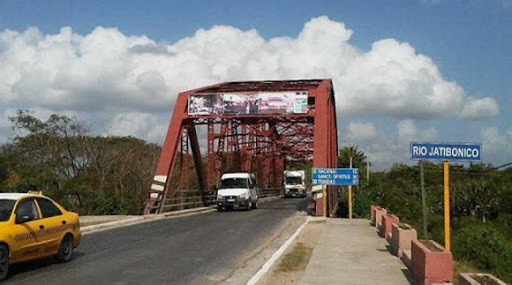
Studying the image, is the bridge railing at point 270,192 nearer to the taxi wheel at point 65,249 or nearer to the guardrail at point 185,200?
the guardrail at point 185,200

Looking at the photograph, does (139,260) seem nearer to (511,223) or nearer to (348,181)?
(348,181)

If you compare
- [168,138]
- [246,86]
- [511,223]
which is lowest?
[511,223]

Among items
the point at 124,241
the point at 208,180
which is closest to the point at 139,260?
the point at 124,241

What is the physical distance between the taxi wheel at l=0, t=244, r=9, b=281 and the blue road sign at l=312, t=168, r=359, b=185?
63.3 ft

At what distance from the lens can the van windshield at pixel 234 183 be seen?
3431 centimetres

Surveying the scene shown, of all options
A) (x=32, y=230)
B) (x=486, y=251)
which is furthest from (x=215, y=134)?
(x=32, y=230)

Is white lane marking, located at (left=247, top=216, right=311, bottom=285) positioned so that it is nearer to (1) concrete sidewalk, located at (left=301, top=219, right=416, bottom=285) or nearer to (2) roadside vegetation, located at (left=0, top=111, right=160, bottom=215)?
(1) concrete sidewalk, located at (left=301, top=219, right=416, bottom=285)

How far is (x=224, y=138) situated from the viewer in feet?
143

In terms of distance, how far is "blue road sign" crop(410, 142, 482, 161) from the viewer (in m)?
10.4

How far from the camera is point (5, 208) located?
400 inches

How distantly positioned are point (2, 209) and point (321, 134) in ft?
75.5

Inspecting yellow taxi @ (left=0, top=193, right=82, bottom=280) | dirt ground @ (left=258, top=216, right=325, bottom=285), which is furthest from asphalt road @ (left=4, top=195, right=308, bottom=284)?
dirt ground @ (left=258, top=216, right=325, bottom=285)

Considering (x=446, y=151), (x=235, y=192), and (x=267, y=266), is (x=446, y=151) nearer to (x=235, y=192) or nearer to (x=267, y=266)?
(x=267, y=266)

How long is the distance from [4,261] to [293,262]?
18.3 feet
